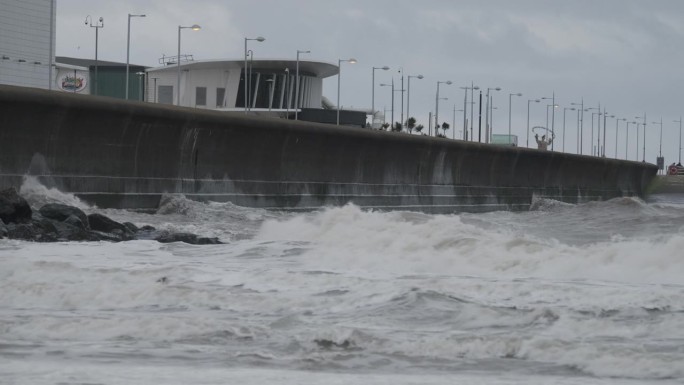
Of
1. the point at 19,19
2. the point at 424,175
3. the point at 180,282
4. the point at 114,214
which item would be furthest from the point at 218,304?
the point at 19,19

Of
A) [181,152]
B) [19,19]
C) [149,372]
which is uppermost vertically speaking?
[19,19]

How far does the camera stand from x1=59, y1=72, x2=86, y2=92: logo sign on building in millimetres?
93525

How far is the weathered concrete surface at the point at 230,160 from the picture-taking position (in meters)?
23.8

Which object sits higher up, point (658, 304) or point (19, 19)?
point (19, 19)

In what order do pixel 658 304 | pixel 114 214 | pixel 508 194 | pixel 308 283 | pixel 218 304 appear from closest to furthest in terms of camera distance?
pixel 658 304, pixel 218 304, pixel 308 283, pixel 114 214, pixel 508 194

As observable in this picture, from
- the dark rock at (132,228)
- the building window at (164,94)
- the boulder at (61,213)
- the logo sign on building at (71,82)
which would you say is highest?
the logo sign on building at (71,82)

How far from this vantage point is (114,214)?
2433 centimetres

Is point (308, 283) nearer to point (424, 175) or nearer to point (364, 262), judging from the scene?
point (364, 262)

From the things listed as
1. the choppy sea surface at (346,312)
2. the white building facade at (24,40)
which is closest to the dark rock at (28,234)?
the choppy sea surface at (346,312)

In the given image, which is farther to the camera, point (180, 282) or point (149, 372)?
point (180, 282)

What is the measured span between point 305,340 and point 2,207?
424 inches

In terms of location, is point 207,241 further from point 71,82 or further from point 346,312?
point 71,82

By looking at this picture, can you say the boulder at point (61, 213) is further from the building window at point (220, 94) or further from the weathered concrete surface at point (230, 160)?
the building window at point (220, 94)

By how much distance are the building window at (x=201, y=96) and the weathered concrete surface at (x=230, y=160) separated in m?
Answer: 48.5
